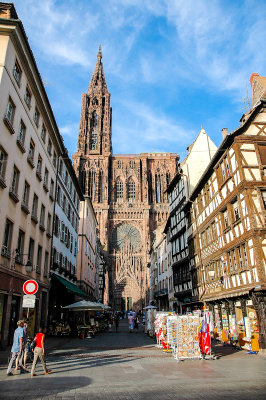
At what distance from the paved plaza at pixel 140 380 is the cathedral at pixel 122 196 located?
Answer: 47.8 meters

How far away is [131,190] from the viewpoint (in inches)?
2749

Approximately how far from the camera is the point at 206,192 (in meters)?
21.3

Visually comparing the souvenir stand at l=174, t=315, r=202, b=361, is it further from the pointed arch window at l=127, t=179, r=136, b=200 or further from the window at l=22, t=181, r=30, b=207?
the pointed arch window at l=127, t=179, r=136, b=200

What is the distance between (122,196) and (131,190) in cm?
269

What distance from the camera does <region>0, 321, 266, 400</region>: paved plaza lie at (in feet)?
20.8

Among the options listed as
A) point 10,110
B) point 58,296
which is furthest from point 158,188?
point 10,110

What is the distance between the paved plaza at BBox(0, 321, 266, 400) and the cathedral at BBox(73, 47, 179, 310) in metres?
47.8

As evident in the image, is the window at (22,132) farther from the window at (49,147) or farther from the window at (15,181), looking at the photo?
the window at (49,147)

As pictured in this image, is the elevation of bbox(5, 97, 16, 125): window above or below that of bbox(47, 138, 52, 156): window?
below

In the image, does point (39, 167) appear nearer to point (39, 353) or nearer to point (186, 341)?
point (39, 353)

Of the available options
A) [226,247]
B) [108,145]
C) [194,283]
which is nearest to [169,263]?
[194,283]

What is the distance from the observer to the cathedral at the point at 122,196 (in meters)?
61.2

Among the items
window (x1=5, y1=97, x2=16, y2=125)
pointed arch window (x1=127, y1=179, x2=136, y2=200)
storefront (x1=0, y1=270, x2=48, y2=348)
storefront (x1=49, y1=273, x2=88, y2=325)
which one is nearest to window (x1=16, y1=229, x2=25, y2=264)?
storefront (x1=0, y1=270, x2=48, y2=348)

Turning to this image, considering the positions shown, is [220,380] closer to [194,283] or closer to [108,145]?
[194,283]
